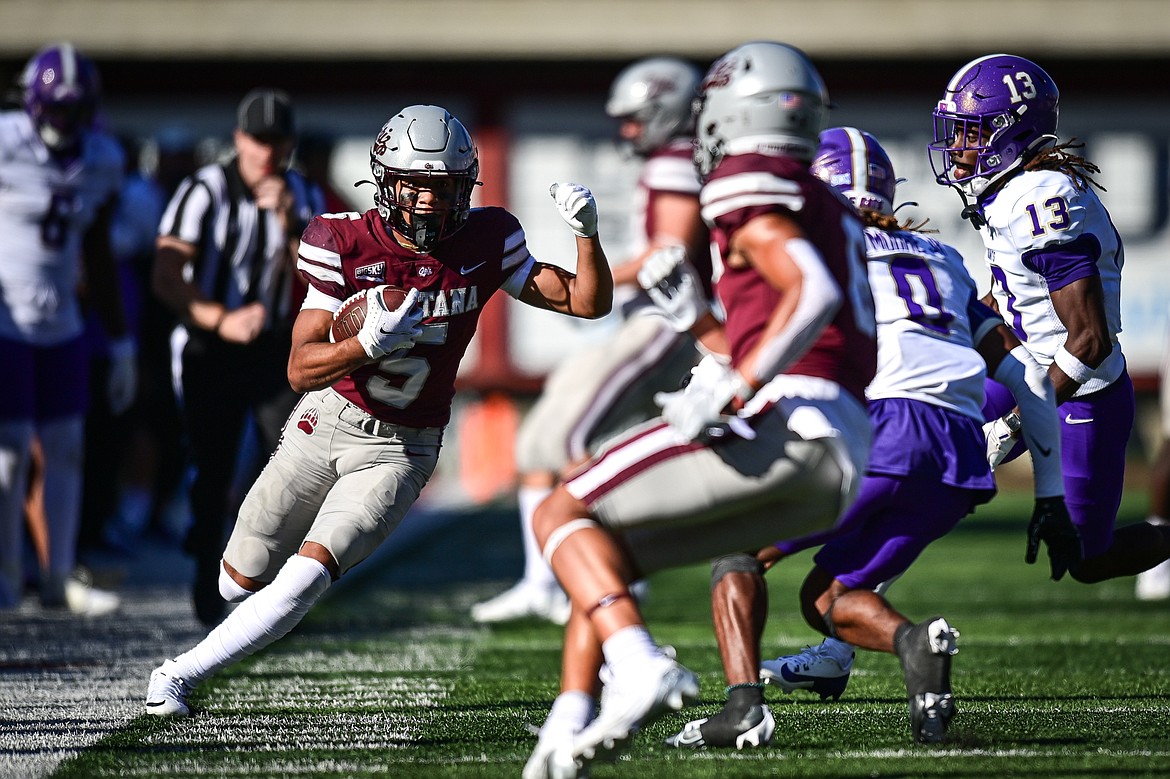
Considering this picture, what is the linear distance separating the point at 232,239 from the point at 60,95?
3.03 ft

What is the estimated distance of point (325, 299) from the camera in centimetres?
395

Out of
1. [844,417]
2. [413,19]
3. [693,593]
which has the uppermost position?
[413,19]

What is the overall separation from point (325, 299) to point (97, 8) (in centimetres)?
1262

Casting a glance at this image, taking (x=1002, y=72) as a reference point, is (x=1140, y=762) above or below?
below

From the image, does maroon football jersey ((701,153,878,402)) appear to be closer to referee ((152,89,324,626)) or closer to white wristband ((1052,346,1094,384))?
white wristband ((1052,346,1094,384))

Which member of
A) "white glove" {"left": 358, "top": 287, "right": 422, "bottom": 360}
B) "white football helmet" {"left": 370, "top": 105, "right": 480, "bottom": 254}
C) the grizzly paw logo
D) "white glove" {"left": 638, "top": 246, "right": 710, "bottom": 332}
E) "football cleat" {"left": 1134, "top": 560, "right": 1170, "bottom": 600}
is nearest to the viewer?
"white glove" {"left": 638, "top": 246, "right": 710, "bottom": 332}

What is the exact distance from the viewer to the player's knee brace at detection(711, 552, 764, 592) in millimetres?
3930

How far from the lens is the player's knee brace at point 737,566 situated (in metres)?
3.93

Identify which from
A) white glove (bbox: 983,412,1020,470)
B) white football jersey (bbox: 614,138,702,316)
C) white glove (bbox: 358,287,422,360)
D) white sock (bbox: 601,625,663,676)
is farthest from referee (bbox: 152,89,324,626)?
white sock (bbox: 601,625,663,676)

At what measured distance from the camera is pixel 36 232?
6203 mm

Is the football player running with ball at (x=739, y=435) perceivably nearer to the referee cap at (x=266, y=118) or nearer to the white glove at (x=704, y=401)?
the white glove at (x=704, y=401)

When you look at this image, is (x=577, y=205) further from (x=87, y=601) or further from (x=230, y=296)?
(x=87, y=601)

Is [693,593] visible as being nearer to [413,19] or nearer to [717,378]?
[717,378]

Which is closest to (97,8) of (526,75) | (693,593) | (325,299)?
(526,75)
